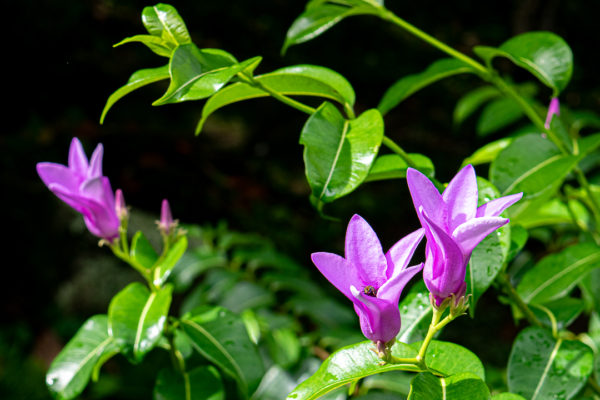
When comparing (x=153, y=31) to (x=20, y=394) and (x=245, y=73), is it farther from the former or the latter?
(x=20, y=394)

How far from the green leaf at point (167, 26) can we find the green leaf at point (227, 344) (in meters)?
0.48

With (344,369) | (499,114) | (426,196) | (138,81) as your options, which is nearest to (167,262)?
(138,81)

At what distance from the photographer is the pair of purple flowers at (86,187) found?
95 centimetres

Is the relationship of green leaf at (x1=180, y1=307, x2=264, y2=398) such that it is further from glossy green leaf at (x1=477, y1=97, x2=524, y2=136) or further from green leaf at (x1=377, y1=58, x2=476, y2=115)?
glossy green leaf at (x1=477, y1=97, x2=524, y2=136)

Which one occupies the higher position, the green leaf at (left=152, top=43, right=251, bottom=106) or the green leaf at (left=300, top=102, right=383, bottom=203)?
the green leaf at (left=152, top=43, right=251, bottom=106)

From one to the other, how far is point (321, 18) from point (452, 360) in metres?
0.64

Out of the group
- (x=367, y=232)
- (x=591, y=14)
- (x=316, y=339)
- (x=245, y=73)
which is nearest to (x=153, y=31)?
(x=245, y=73)

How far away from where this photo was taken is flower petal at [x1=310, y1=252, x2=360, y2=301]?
0.55 meters

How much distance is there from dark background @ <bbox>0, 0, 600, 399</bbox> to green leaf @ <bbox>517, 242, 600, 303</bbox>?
7.42 ft

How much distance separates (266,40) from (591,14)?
7.37ft

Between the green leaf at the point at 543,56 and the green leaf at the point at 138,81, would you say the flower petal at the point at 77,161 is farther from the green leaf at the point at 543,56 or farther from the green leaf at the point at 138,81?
the green leaf at the point at 543,56

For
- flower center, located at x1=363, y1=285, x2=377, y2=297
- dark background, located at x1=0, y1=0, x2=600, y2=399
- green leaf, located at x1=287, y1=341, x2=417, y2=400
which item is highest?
flower center, located at x1=363, y1=285, x2=377, y2=297

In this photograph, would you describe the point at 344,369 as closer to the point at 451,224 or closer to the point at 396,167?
the point at 451,224

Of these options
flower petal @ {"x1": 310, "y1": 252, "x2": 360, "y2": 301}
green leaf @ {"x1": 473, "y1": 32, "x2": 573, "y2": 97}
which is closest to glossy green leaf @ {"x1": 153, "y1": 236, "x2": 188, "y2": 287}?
flower petal @ {"x1": 310, "y1": 252, "x2": 360, "y2": 301}
